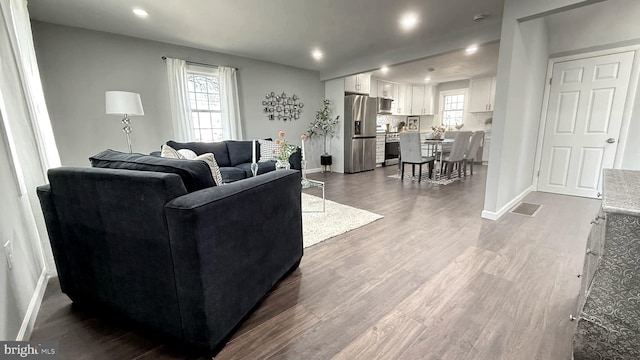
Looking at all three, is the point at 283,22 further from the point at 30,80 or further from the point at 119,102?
the point at 30,80

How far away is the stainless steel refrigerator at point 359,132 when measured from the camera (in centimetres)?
621

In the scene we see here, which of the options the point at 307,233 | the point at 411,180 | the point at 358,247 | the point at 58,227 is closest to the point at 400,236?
the point at 358,247

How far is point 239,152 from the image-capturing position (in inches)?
178

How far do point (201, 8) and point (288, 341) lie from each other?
341 cm

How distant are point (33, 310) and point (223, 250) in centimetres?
134

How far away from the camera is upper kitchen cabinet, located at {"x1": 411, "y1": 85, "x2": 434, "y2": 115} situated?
8.32 meters

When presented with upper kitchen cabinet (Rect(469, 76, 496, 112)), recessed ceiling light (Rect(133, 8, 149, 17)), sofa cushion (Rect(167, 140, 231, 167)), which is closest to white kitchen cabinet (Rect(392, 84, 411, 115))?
upper kitchen cabinet (Rect(469, 76, 496, 112))

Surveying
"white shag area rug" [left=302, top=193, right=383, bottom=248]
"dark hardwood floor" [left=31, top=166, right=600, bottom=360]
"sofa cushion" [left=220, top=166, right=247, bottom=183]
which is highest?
"sofa cushion" [left=220, top=166, right=247, bottom=183]

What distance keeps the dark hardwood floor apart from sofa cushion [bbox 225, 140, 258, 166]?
265 cm

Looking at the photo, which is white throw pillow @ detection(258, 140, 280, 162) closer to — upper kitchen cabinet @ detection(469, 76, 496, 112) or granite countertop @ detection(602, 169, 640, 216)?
granite countertop @ detection(602, 169, 640, 216)

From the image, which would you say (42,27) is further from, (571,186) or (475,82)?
(475,82)

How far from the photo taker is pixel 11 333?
4.04 ft

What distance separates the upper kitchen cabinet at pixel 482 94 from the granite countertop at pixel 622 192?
6.35 meters

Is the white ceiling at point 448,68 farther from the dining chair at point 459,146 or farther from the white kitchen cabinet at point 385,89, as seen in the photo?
the dining chair at point 459,146
